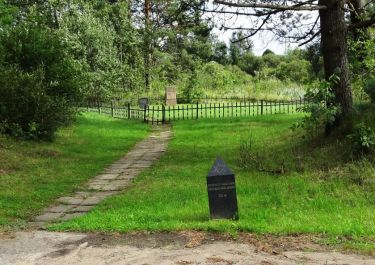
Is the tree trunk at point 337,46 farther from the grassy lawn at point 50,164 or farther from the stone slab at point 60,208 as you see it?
the stone slab at point 60,208

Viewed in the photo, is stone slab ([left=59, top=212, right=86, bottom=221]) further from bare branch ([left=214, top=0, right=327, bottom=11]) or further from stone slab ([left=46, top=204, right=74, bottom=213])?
bare branch ([left=214, top=0, right=327, bottom=11])

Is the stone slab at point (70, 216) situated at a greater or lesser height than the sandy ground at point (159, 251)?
lesser

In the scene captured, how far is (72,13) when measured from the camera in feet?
92.6

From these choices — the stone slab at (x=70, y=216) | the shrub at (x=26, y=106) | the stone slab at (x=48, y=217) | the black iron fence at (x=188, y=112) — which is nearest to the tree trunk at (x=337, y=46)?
the stone slab at (x=70, y=216)

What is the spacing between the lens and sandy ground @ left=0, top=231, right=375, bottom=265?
16.9 feet

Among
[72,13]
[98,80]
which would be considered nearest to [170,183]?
[98,80]

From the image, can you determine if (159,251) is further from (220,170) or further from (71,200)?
(71,200)

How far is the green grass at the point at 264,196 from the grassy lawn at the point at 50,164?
128cm

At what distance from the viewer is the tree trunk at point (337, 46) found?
33.7 ft

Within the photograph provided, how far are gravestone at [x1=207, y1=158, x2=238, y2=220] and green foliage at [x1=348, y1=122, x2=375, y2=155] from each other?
356cm

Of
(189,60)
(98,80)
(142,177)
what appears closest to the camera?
(142,177)

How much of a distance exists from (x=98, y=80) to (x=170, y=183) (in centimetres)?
1974

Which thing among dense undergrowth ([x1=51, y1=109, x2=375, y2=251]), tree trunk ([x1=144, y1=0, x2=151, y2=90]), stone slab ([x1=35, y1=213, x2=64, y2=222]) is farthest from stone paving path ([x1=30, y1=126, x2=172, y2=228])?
tree trunk ([x1=144, y1=0, x2=151, y2=90])

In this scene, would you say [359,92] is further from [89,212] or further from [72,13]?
[72,13]
